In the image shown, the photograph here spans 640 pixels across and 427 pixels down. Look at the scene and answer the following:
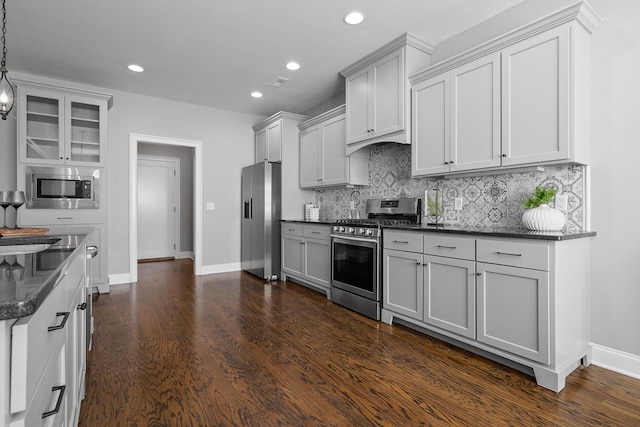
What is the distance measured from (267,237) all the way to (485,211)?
9.71 feet

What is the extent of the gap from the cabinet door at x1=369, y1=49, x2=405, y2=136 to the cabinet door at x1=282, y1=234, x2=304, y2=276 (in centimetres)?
184

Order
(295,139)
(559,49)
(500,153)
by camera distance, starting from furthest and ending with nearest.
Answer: (295,139) < (500,153) < (559,49)

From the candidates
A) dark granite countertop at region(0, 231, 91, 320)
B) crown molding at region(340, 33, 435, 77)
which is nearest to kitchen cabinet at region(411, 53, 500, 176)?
crown molding at region(340, 33, 435, 77)

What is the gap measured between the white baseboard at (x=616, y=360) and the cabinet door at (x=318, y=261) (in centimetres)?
241

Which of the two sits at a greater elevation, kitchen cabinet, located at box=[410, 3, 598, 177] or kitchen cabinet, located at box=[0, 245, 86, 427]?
kitchen cabinet, located at box=[410, 3, 598, 177]

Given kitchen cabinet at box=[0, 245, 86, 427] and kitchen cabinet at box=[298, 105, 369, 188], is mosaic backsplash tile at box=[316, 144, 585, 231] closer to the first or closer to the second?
kitchen cabinet at box=[298, 105, 369, 188]

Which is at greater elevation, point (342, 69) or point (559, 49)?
point (342, 69)

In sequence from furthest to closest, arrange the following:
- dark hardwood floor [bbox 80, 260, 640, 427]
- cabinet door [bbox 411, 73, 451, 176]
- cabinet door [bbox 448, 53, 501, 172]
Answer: cabinet door [bbox 411, 73, 451, 176]
cabinet door [bbox 448, 53, 501, 172]
dark hardwood floor [bbox 80, 260, 640, 427]

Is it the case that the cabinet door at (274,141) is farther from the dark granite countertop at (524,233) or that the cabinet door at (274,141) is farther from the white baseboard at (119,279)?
the dark granite countertop at (524,233)

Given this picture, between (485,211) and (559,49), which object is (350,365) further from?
(559,49)

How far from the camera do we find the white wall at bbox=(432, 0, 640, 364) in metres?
2.15

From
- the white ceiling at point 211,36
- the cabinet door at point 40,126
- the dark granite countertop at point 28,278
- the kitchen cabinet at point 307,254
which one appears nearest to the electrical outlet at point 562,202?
the white ceiling at point 211,36

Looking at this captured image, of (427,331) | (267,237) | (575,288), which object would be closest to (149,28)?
(267,237)

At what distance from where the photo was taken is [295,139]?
5035 mm
